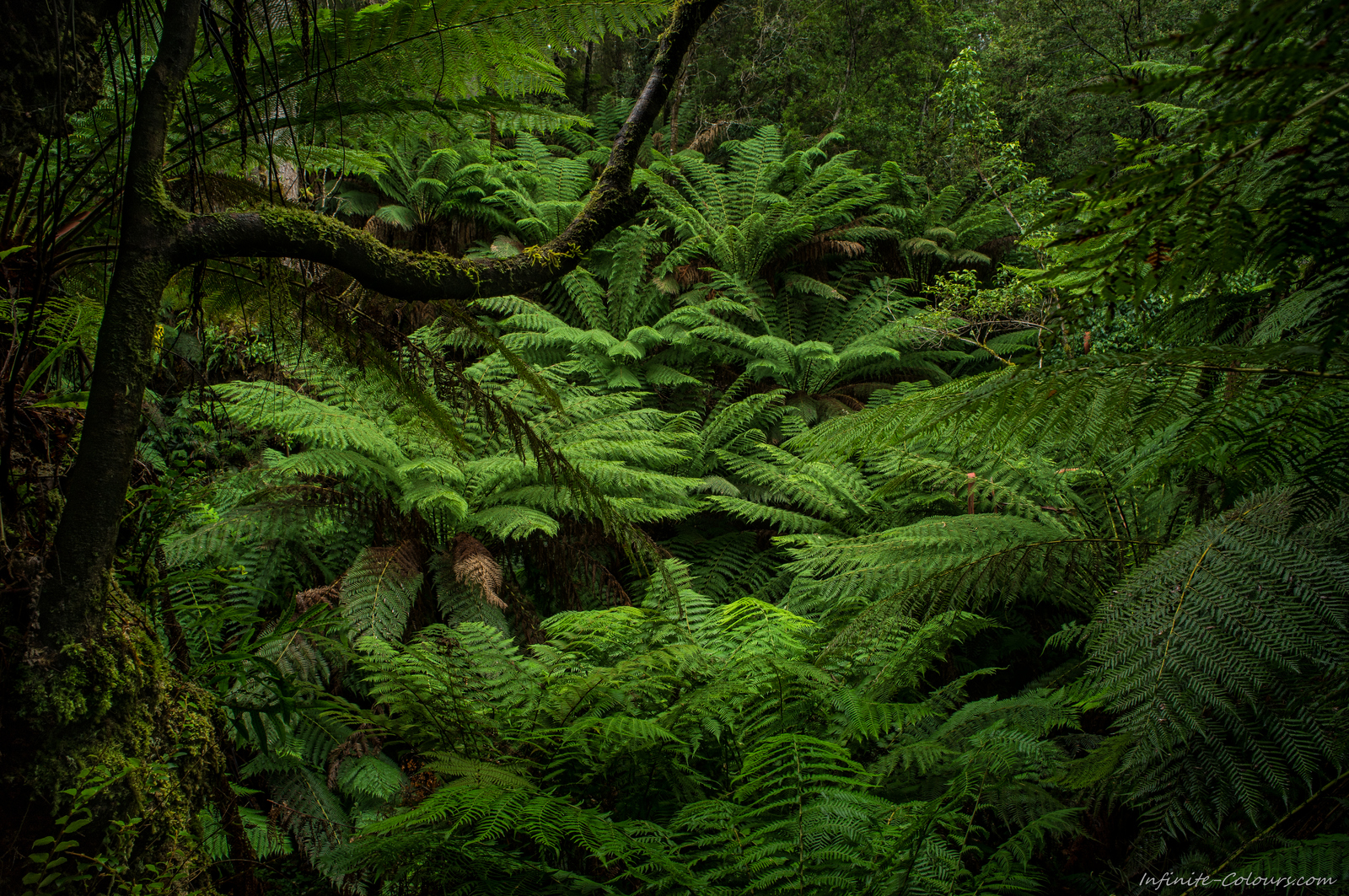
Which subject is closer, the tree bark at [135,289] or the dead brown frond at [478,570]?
the tree bark at [135,289]

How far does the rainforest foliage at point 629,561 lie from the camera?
2.85 feet

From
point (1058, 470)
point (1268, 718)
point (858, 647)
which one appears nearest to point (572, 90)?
point (1058, 470)

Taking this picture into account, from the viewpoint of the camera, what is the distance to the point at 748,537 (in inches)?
153

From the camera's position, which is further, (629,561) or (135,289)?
(629,561)

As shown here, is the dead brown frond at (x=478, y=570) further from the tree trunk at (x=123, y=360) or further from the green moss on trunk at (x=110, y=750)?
the tree trunk at (x=123, y=360)

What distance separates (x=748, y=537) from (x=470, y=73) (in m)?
2.90

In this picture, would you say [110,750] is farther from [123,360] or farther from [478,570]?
[478,570]

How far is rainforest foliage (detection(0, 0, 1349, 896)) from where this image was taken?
87 cm

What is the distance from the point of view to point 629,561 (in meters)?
1.98

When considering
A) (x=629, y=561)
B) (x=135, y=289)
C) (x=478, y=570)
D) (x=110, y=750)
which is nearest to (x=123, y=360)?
(x=135, y=289)

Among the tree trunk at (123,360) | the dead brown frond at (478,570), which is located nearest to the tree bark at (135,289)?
the tree trunk at (123,360)

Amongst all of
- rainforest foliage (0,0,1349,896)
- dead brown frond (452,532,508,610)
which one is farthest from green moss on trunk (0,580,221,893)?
dead brown frond (452,532,508,610)

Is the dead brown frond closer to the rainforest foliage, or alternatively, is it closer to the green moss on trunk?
the rainforest foliage

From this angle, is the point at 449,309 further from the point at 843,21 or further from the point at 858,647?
the point at 843,21
